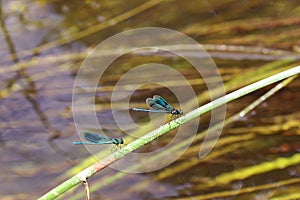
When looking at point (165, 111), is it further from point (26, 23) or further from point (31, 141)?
point (26, 23)

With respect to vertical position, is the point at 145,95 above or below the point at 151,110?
above

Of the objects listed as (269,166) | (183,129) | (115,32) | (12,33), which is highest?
(12,33)

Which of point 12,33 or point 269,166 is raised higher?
point 12,33

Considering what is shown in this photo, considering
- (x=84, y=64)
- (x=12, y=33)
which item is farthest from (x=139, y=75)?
(x=12, y=33)

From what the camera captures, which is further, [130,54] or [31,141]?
[130,54]
